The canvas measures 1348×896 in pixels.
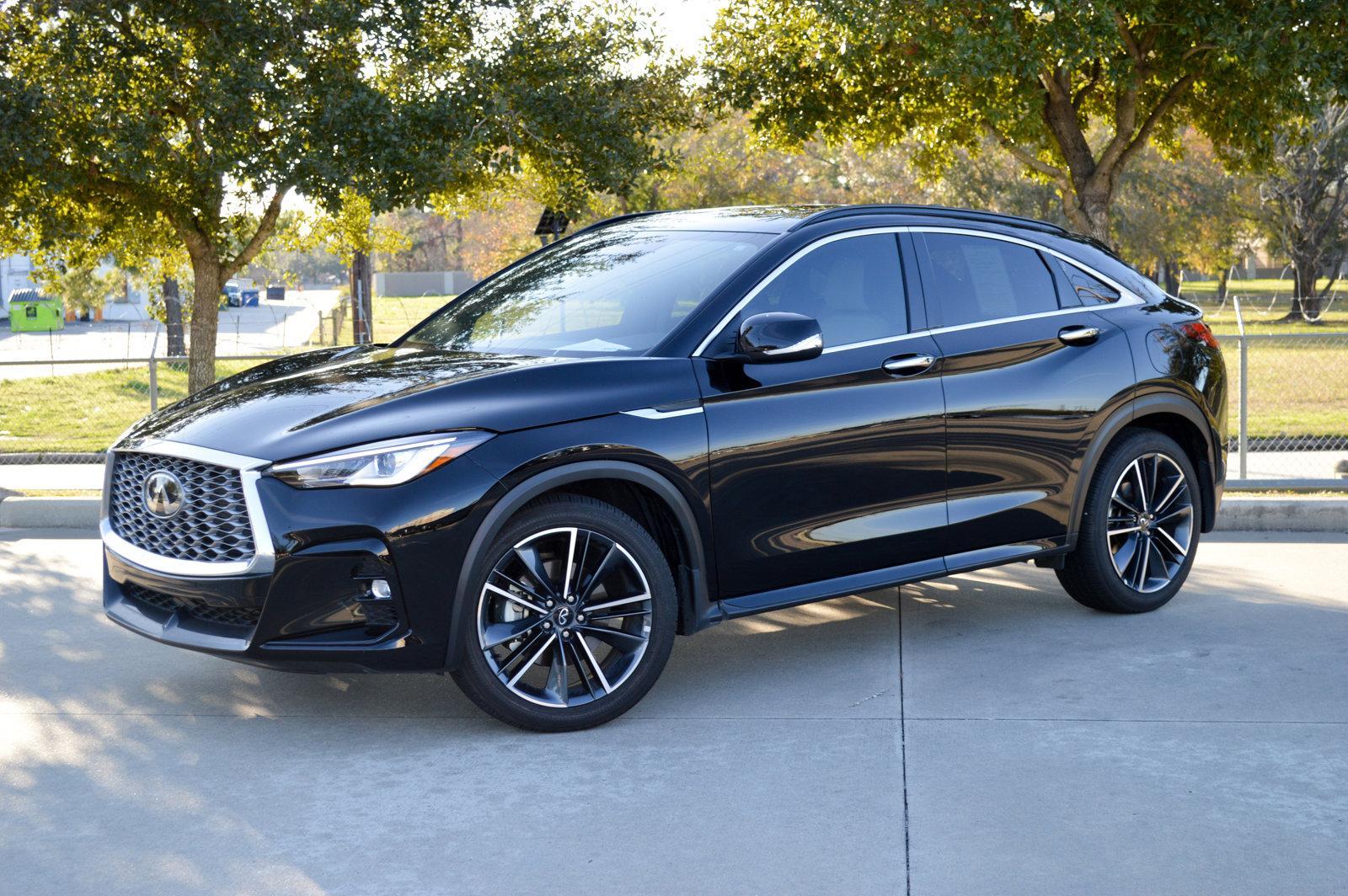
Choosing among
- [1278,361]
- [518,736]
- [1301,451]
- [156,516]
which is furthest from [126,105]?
[1278,361]

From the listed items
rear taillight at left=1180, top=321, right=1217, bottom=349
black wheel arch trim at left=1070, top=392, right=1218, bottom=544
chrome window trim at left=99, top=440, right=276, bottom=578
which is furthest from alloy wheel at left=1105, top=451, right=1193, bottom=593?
chrome window trim at left=99, top=440, right=276, bottom=578

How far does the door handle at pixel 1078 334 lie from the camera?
6.72 metres

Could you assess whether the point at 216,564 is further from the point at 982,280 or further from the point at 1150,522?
the point at 1150,522

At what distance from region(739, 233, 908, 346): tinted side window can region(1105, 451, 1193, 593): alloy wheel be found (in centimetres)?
157

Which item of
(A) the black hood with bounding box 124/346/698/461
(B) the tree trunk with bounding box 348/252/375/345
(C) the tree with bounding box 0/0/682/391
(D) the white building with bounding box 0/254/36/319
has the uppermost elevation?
(D) the white building with bounding box 0/254/36/319

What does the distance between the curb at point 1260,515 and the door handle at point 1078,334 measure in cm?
334

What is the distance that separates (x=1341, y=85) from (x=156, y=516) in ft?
Result: 32.2

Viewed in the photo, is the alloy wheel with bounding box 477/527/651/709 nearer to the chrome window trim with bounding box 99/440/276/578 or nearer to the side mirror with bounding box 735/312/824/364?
the chrome window trim with bounding box 99/440/276/578

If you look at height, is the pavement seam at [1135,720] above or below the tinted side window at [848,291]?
below

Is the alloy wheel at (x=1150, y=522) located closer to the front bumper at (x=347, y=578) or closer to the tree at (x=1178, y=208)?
the front bumper at (x=347, y=578)

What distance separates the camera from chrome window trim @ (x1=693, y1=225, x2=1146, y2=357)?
578cm

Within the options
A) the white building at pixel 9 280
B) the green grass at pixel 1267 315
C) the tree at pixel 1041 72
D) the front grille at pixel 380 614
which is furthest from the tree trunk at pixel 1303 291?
the white building at pixel 9 280

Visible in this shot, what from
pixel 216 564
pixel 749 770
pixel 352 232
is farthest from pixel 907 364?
pixel 352 232

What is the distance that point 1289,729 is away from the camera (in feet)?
17.6
